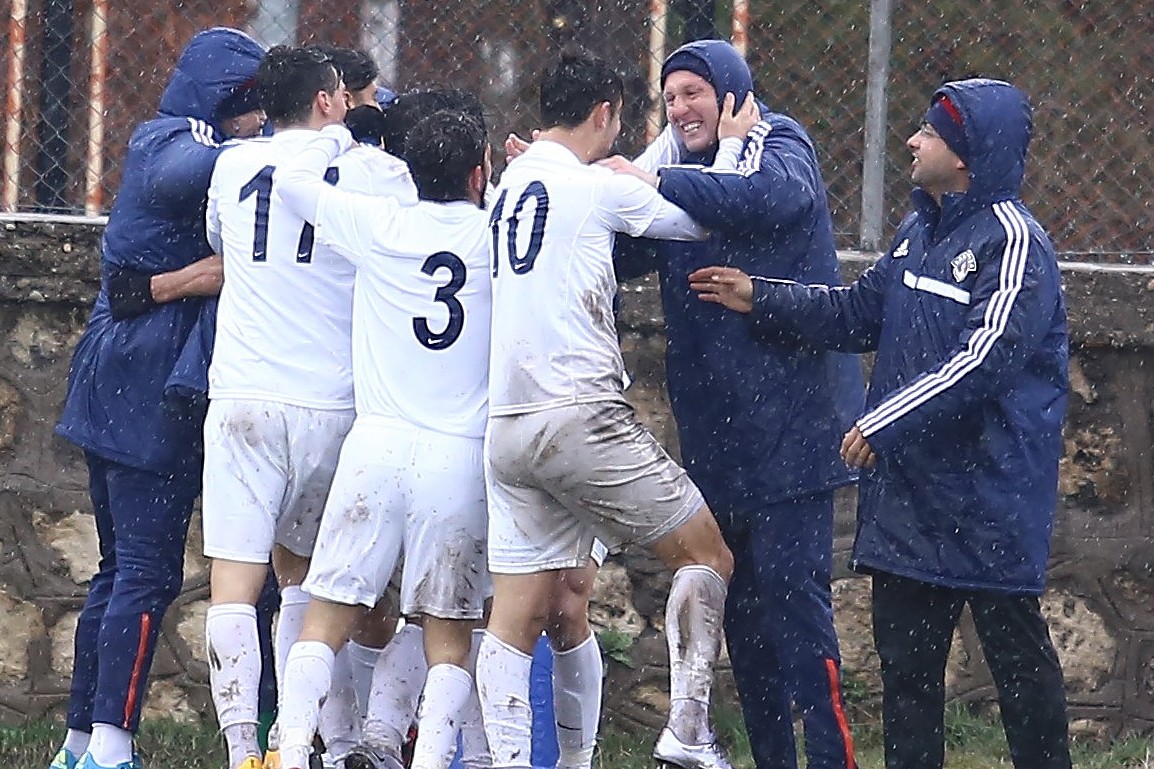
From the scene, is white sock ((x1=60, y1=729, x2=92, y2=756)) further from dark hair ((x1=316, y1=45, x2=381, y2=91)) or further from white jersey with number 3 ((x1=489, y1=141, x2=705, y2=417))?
dark hair ((x1=316, y1=45, x2=381, y2=91))

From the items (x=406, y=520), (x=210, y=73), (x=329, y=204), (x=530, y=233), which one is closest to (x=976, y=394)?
(x=530, y=233)

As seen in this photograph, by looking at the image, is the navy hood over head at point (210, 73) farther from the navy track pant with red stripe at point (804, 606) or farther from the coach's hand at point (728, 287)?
the navy track pant with red stripe at point (804, 606)

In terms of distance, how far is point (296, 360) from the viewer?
5.60 metres

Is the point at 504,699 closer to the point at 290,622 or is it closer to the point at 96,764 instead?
the point at 290,622

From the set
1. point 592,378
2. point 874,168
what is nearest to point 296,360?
point 592,378

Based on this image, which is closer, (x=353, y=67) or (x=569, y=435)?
(x=569, y=435)

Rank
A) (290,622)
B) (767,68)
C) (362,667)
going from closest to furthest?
1. (290,622)
2. (362,667)
3. (767,68)

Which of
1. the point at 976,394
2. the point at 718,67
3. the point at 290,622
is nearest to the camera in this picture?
the point at 976,394

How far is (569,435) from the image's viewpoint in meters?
5.18

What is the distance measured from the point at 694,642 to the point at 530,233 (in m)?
1.18

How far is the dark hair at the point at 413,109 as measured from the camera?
5781mm

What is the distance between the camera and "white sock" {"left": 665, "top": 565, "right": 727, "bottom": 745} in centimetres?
533

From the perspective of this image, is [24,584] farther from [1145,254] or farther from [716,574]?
[1145,254]

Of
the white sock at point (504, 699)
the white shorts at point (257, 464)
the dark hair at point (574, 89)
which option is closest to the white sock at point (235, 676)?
the white shorts at point (257, 464)
